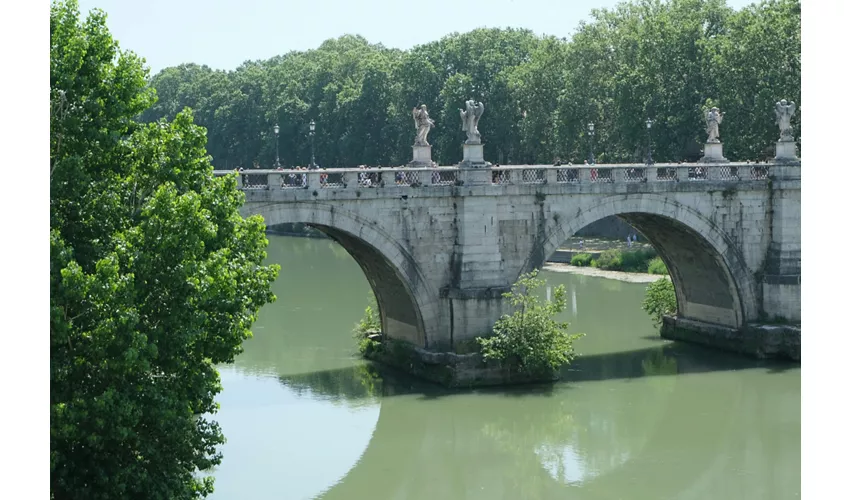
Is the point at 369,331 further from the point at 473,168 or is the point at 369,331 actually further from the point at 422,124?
the point at 422,124

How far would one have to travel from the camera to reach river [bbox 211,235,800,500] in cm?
2195

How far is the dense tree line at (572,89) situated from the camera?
44875 millimetres

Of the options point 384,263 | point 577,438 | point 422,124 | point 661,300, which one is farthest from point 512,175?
point 661,300

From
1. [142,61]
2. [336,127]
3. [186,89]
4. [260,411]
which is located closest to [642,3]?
[336,127]

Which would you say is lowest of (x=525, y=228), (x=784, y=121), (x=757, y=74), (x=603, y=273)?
(x=603, y=273)

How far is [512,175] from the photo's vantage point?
28.5 meters

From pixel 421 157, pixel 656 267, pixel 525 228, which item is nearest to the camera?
pixel 421 157

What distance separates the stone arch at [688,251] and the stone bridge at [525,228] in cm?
4

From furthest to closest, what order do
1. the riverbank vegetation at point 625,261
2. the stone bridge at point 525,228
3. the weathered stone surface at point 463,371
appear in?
the riverbank vegetation at point 625,261, the stone bridge at point 525,228, the weathered stone surface at point 463,371

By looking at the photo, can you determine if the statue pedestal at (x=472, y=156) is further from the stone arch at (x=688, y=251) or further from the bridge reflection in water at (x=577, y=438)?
the bridge reflection in water at (x=577, y=438)

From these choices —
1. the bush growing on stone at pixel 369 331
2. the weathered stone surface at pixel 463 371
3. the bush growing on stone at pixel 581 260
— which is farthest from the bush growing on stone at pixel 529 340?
the bush growing on stone at pixel 581 260

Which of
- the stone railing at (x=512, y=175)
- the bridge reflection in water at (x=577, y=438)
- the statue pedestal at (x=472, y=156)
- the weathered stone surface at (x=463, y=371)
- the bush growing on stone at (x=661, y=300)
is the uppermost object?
the statue pedestal at (x=472, y=156)

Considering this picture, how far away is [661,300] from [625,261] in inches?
551
